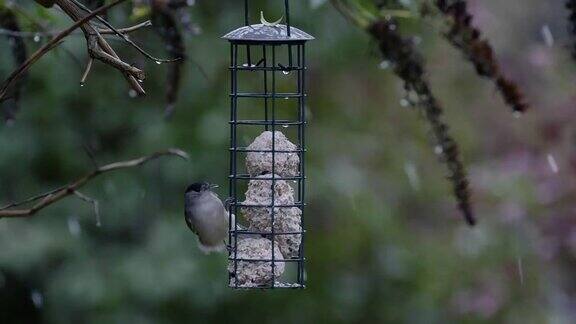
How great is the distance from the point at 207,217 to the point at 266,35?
0.74m

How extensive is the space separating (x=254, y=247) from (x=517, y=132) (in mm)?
3891

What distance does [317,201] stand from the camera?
240 inches

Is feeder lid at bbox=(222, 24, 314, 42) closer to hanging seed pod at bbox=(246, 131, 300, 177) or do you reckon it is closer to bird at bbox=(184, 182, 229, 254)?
hanging seed pod at bbox=(246, 131, 300, 177)

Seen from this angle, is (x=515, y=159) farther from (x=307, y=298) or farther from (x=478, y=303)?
(x=307, y=298)

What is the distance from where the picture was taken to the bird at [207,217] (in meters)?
3.53

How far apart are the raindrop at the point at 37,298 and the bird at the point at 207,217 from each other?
2.52m

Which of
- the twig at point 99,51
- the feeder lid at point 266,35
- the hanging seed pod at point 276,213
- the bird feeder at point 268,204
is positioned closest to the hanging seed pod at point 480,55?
the twig at point 99,51

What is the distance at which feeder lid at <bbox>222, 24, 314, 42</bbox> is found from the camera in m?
3.03

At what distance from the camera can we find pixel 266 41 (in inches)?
120

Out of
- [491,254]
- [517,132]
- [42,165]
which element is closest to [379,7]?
[42,165]

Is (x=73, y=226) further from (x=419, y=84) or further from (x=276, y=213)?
(x=419, y=84)

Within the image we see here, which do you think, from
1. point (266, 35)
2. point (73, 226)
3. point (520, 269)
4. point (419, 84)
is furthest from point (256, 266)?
point (520, 269)

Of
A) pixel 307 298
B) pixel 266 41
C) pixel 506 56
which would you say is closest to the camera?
pixel 266 41

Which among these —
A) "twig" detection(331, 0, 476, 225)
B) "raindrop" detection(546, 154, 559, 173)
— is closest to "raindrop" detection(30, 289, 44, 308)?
"raindrop" detection(546, 154, 559, 173)
